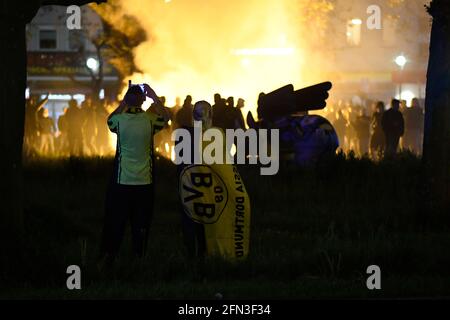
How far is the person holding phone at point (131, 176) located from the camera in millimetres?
9641

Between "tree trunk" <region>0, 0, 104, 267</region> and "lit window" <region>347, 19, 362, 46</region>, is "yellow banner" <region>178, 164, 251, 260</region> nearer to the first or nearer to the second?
"tree trunk" <region>0, 0, 104, 267</region>

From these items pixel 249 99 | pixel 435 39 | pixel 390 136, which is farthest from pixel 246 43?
pixel 435 39

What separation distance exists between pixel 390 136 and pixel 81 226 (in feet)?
42.1

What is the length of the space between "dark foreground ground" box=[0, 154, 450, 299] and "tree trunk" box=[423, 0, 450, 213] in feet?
0.83

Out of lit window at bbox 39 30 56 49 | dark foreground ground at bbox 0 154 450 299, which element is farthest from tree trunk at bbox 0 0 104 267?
lit window at bbox 39 30 56 49

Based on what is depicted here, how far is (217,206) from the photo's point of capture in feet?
32.1

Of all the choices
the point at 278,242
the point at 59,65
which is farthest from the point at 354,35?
the point at 278,242

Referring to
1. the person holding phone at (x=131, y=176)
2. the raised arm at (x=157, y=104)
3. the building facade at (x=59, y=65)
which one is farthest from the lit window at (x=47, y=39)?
the person holding phone at (x=131, y=176)

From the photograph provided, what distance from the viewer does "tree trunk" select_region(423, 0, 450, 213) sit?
12.9 metres

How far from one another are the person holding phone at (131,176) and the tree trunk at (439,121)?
14.2 feet

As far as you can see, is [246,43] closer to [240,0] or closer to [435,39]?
[240,0]

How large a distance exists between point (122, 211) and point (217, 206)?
0.84 m

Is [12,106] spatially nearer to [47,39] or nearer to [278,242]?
[278,242]
